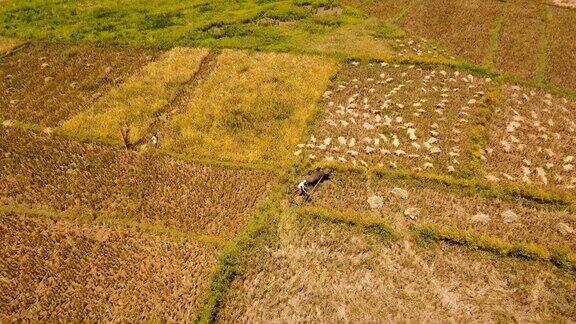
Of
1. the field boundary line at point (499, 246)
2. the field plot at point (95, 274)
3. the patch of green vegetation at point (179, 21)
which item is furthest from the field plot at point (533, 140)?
the patch of green vegetation at point (179, 21)

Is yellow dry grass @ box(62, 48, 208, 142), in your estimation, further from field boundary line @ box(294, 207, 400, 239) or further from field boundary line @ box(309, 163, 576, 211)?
field boundary line @ box(309, 163, 576, 211)

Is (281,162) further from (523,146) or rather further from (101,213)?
(523,146)

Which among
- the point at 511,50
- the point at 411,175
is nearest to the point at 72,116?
the point at 411,175

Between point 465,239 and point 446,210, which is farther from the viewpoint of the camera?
point 446,210

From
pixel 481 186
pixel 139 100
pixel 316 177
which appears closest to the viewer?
pixel 481 186

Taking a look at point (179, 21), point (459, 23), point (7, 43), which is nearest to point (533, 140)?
point (459, 23)

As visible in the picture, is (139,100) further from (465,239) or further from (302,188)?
(465,239)
